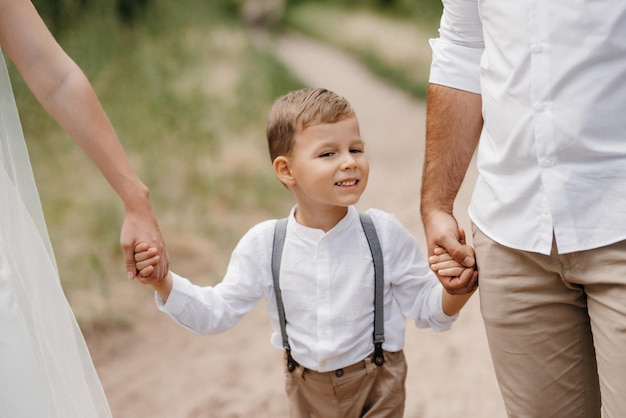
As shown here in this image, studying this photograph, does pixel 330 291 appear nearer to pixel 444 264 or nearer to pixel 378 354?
pixel 378 354

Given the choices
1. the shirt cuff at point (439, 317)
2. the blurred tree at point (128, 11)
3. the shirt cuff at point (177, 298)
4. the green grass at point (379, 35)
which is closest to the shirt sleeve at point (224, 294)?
the shirt cuff at point (177, 298)

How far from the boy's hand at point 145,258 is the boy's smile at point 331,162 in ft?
1.41

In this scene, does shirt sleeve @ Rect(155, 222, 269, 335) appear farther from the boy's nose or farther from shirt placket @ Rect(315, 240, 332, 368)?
the boy's nose

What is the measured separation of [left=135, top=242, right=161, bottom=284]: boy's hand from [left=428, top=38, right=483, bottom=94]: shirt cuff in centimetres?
87

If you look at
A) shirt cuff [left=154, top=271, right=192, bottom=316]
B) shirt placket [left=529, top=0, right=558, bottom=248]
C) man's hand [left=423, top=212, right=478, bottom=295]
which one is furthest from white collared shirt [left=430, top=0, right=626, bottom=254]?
shirt cuff [left=154, top=271, right=192, bottom=316]

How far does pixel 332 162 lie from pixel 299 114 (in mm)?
164

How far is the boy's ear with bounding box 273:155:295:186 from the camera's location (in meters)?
2.48

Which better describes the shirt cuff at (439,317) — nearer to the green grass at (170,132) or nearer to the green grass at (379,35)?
the green grass at (170,132)

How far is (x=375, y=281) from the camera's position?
2457mm

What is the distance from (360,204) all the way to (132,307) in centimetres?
274

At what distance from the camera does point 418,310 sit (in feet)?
8.25

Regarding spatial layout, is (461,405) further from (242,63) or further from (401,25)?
(401,25)

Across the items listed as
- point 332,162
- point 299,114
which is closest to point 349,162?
point 332,162

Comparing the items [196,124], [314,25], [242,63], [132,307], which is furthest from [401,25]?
[132,307]
